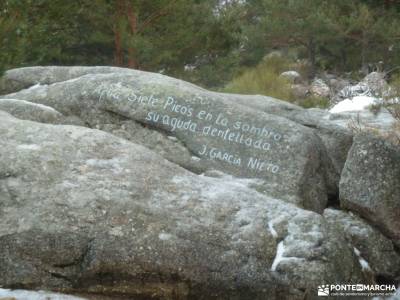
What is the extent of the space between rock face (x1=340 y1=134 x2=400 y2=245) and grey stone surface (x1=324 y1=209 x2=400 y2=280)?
0.09 m

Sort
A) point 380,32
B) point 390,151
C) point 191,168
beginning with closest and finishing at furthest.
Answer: point 390,151 < point 191,168 < point 380,32

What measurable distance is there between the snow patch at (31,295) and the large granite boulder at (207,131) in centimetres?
188

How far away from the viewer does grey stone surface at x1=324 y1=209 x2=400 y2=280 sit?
4.91 m

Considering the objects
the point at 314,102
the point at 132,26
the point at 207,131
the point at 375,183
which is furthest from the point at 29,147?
the point at 314,102

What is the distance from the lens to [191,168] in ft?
18.0

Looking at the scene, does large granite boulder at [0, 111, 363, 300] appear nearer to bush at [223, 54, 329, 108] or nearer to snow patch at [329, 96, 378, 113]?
snow patch at [329, 96, 378, 113]

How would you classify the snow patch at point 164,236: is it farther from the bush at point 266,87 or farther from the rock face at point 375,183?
the bush at point 266,87

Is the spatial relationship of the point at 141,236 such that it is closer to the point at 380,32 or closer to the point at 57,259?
the point at 57,259

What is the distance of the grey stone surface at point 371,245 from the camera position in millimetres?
4914

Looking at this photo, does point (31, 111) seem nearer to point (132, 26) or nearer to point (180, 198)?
point (180, 198)

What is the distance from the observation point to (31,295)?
4047 millimetres

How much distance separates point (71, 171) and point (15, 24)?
86.3 inches

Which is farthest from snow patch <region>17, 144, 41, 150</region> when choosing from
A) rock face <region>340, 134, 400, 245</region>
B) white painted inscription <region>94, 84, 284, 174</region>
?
rock face <region>340, 134, 400, 245</region>

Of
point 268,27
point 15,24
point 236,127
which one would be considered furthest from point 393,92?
point 268,27
